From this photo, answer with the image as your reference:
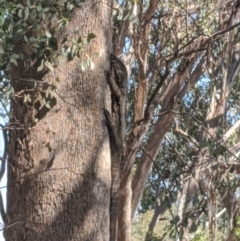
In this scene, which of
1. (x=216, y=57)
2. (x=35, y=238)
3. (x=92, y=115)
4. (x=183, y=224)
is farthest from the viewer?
(x=216, y=57)

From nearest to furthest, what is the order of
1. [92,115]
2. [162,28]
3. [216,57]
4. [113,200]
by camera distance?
[92,115] → [113,200] → [162,28] → [216,57]

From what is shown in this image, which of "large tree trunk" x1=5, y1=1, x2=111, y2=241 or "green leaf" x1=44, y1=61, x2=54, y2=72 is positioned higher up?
"green leaf" x1=44, y1=61, x2=54, y2=72

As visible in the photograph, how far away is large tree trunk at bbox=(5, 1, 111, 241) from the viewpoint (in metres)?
3.59

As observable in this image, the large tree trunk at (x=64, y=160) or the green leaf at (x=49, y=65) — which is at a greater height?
the green leaf at (x=49, y=65)

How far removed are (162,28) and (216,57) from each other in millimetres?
1603

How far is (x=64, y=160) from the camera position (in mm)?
3686

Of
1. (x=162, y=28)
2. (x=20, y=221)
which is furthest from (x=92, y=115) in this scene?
(x=162, y=28)

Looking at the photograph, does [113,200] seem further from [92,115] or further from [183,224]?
[183,224]

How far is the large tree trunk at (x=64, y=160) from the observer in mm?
3594

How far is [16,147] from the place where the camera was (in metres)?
3.78

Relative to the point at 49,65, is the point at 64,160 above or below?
below

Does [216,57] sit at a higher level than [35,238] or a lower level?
higher

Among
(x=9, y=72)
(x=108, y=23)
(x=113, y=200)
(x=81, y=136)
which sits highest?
(x=108, y=23)

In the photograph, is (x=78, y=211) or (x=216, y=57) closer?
(x=78, y=211)
